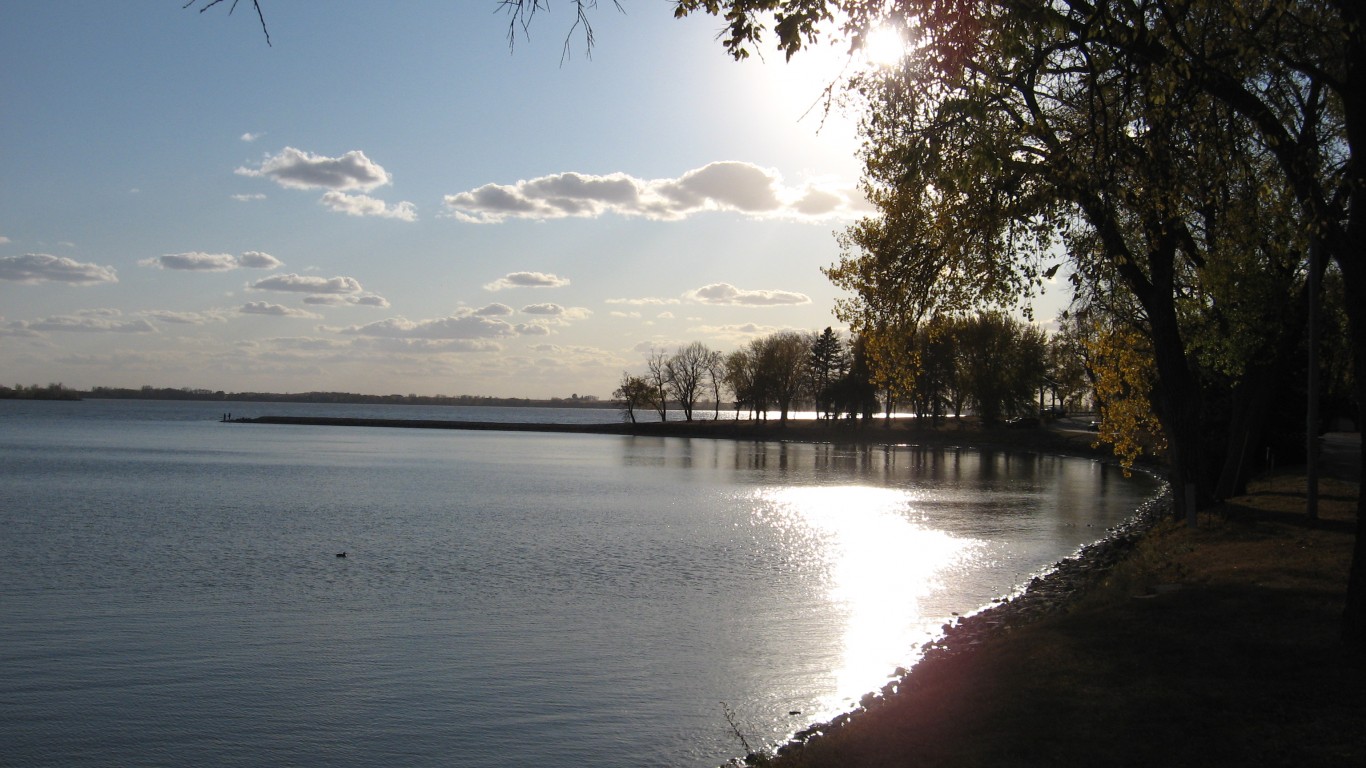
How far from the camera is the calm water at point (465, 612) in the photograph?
11.6m

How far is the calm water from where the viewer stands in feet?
38.1

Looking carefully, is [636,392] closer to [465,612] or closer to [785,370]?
[785,370]

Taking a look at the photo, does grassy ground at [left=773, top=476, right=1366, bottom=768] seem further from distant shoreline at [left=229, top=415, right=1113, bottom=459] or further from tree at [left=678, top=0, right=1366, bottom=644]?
distant shoreline at [left=229, top=415, right=1113, bottom=459]

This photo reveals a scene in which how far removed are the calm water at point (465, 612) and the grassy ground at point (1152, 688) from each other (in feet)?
7.73

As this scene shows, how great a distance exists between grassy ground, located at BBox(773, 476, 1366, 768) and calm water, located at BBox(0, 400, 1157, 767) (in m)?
2.36

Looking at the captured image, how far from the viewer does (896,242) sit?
1875cm

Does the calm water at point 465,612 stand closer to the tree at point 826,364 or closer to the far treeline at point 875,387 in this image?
the far treeline at point 875,387

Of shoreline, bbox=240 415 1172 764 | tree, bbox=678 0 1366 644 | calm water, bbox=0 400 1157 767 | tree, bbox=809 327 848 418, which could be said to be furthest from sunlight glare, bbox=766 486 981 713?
tree, bbox=809 327 848 418

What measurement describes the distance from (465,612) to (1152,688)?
40.0ft

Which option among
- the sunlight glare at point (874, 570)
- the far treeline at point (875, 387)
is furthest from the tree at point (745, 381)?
the sunlight glare at point (874, 570)

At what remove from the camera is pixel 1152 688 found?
9.12m

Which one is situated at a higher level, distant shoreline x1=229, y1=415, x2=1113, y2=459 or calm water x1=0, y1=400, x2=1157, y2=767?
distant shoreline x1=229, y1=415, x2=1113, y2=459

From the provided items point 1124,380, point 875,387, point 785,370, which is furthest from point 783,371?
point 1124,380

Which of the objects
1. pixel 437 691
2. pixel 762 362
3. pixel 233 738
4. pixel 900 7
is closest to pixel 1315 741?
pixel 900 7
